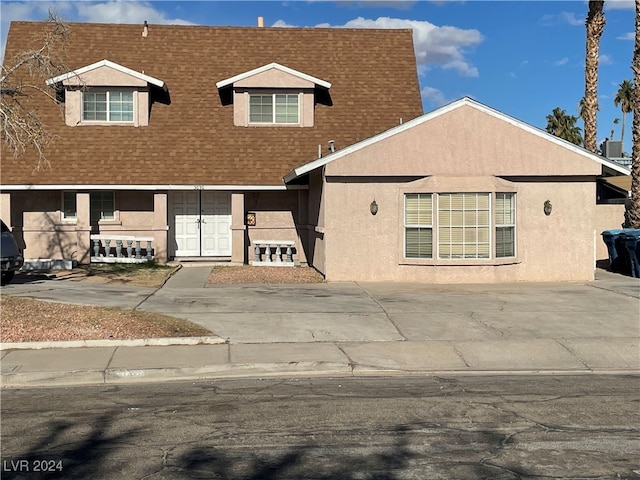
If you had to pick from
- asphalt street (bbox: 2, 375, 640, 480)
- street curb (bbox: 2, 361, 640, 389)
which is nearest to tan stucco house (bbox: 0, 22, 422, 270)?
street curb (bbox: 2, 361, 640, 389)

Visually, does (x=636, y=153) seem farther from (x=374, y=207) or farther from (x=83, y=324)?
(x=83, y=324)

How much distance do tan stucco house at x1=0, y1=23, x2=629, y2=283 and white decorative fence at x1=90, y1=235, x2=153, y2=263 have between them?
0.10m

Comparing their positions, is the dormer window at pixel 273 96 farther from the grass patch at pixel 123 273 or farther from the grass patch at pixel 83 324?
the grass patch at pixel 83 324

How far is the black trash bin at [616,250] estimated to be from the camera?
62.4 ft

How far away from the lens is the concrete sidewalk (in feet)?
30.0

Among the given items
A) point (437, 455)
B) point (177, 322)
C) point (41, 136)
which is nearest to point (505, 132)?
point (177, 322)

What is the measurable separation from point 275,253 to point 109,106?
7.08 metres

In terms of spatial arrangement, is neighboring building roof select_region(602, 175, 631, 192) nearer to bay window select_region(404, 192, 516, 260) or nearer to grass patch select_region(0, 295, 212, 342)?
bay window select_region(404, 192, 516, 260)

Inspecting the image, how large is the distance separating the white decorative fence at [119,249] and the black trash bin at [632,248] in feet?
43.7

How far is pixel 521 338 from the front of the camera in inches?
431

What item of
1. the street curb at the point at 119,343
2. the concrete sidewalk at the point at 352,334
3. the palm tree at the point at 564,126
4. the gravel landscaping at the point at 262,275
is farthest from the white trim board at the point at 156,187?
the palm tree at the point at 564,126

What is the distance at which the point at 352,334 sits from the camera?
36.1 ft

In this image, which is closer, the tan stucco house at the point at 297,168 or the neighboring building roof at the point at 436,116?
the neighboring building roof at the point at 436,116

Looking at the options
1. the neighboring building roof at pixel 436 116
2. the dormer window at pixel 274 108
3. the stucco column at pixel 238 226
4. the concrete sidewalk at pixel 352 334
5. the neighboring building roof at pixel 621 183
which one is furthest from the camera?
the neighboring building roof at pixel 621 183
